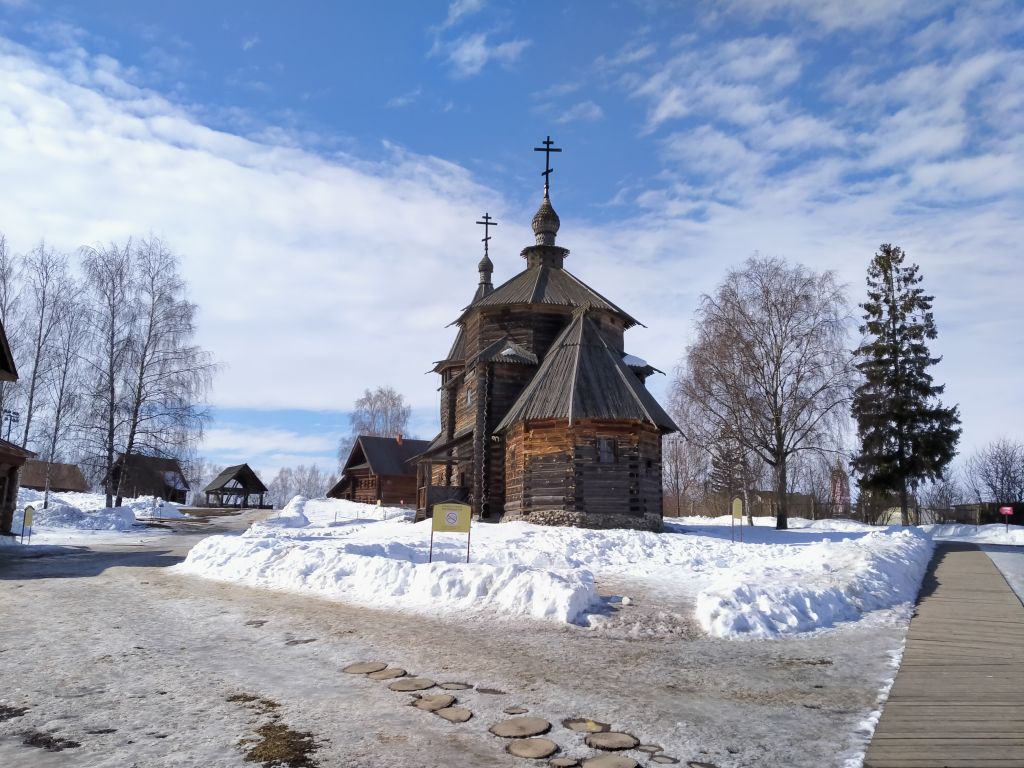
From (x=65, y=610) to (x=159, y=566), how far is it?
6.03 metres

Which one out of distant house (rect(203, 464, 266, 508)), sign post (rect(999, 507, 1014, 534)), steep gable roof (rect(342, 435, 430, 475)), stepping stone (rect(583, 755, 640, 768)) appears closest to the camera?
stepping stone (rect(583, 755, 640, 768))

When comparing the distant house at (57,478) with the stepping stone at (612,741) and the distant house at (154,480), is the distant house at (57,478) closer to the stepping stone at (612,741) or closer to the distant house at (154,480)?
the distant house at (154,480)

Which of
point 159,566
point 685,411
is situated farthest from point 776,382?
point 159,566

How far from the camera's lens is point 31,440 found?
3181cm

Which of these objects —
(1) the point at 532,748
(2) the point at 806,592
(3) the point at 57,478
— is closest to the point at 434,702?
(1) the point at 532,748

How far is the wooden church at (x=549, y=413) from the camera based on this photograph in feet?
74.8

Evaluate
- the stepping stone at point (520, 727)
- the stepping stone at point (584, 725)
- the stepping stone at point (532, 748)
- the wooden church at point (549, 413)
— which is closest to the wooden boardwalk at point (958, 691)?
the stepping stone at point (584, 725)

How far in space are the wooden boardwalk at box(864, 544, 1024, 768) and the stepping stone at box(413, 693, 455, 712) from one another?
310cm

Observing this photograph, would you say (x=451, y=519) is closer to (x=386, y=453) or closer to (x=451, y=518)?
(x=451, y=518)

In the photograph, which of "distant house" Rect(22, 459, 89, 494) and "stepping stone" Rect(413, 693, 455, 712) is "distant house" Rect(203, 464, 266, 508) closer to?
"distant house" Rect(22, 459, 89, 494)

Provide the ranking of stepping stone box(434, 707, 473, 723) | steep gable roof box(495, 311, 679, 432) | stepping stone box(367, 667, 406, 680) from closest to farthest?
stepping stone box(434, 707, 473, 723) < stepping stone box(367, 667, 406, 680) < steep gable roof box(495, 311, 679, 432)

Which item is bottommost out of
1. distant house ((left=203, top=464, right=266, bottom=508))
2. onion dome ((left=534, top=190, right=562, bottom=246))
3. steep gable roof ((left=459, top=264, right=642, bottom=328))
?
distant house ((left=203, top=464, right=266, bottom=508))

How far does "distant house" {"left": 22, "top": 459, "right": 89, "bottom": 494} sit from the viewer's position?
5578 centimetres

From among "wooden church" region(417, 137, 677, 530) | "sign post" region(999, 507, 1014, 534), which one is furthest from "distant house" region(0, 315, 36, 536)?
"sign post" region(999, 507, 1014, 534)
